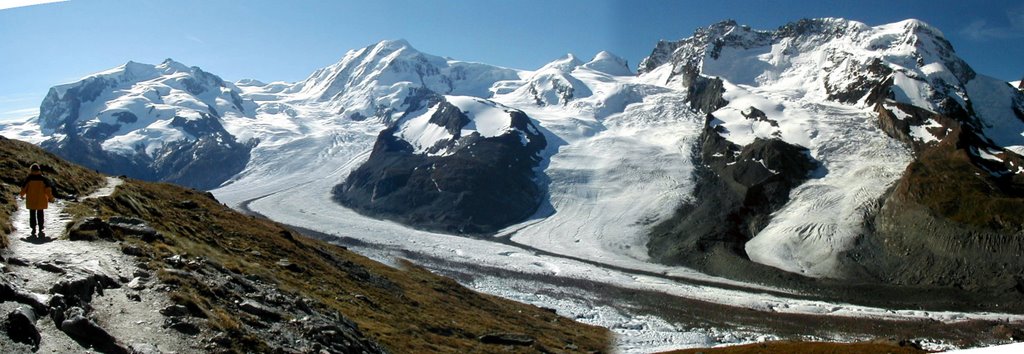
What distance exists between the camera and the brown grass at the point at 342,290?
27.5 m

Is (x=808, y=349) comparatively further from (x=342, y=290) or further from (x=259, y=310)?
(x=259, y=310)

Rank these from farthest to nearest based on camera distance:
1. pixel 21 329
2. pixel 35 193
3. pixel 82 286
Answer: pixel 35 193, pixel 82 286, pixel 21 329

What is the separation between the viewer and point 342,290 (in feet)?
131

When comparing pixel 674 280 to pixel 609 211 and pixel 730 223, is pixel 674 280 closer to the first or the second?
pixel 730 223

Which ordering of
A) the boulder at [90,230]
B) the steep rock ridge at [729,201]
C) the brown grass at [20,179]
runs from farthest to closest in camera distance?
1. the steep rock ridge at [729,201]
2. the brown grass at [20,179]
3. the boulder at [90,230]

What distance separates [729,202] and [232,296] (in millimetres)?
127757

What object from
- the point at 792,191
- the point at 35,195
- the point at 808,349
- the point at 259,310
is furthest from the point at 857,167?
the point at 35,195

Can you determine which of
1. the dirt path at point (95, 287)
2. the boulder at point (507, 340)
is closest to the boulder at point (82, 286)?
the dirt path at point (95, 287)

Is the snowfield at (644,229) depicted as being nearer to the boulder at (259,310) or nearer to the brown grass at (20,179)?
the boulder at (259,310)

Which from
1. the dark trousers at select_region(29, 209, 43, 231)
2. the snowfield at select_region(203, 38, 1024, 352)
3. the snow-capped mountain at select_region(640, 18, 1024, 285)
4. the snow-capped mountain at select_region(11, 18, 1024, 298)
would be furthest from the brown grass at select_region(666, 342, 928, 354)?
the snow-capped mountain at select_region(640, 18, 1024, 285)

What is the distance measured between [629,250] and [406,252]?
42.9 meters

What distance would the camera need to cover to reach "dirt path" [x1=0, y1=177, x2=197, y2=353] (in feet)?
40.2

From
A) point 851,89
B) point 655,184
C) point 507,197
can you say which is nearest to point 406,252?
point 507,197

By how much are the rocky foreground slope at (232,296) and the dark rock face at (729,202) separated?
218 ft
